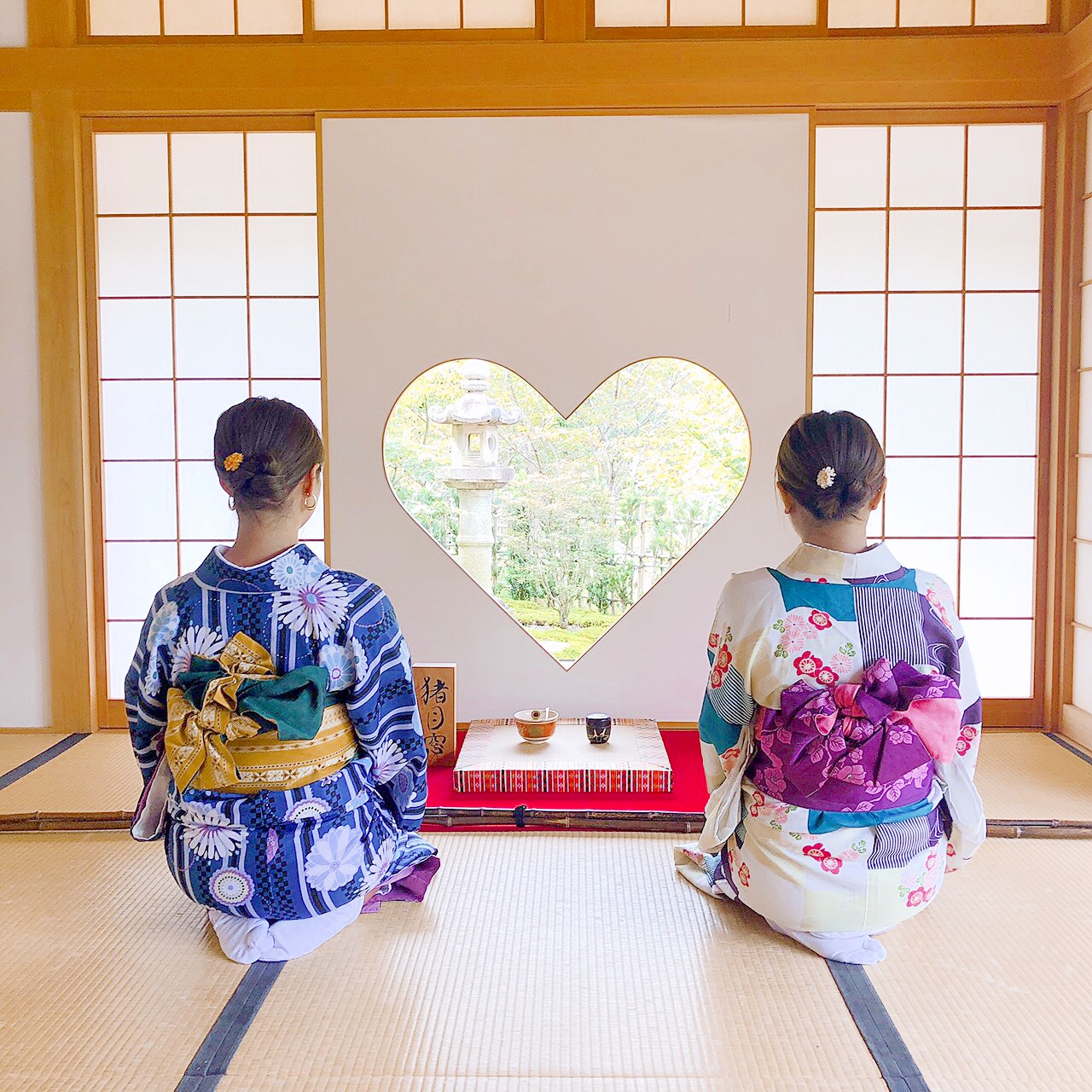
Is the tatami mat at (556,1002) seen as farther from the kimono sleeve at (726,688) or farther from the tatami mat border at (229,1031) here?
the kimono sleeve at (726,688)

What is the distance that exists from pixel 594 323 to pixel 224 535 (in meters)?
1.67

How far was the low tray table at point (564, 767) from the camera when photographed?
9.72 feet

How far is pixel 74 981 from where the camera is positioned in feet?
6.31

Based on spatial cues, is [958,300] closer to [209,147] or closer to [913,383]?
[913,383]

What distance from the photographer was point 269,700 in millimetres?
1898

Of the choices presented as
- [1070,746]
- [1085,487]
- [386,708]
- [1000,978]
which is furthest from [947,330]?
[386,708]

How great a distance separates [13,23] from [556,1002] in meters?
3.85

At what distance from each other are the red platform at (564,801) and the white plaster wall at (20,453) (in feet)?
5.68

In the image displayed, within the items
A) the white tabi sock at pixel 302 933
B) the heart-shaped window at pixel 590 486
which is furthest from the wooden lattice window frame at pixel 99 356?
the heart-shaped window at pixel 590 486

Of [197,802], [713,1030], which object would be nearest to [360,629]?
[197,802]

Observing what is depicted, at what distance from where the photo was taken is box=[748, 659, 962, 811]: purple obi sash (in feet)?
6.26

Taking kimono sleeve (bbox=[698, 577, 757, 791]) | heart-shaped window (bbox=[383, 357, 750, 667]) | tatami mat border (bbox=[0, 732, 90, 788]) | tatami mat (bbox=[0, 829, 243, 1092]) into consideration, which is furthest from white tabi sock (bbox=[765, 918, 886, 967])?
heart-shaped window (bbox=[383, 357, 750, 667])

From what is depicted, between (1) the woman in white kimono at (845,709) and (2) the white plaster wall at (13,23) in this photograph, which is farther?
(2) the white plaster wall at (13,23)

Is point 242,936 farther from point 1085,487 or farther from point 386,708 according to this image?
point 1085,487
